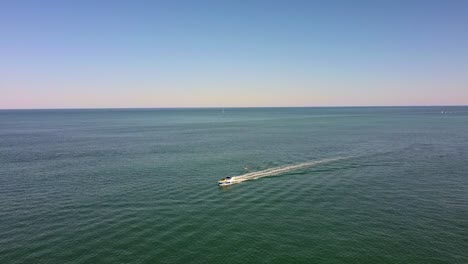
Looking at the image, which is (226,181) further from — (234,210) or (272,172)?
(272,172)

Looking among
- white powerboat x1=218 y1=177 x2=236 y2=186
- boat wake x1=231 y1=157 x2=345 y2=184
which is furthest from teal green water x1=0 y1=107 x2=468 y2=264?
boat wake x1=231 y1=157 x2=345 y2=184

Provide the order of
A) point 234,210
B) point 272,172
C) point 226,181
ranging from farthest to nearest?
point 272,172 < point 226,181 < point 234,210

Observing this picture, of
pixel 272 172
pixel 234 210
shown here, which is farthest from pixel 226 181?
pixel 272 172

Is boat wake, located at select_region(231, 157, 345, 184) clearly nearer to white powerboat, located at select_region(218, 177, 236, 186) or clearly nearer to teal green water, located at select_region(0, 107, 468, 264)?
white powerboat, located at select_region(218, 177, 236, 186)

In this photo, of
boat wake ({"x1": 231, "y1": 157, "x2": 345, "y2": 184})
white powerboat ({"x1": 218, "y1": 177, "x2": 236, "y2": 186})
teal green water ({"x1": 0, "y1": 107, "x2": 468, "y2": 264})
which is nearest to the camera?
teal green water ({"x1": 0, "y1": 107, "x2": 468, "y2": 264})

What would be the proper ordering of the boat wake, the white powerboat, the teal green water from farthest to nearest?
the boat wake < the white powerboat < the teal green water

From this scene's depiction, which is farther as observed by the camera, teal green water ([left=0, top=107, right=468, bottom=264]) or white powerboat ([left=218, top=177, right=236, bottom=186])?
white powerboat ([left=218, top=177, right=236, bottom=186])

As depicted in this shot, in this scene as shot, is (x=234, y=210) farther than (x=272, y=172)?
No

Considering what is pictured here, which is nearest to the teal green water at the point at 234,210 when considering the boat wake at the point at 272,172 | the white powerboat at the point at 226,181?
the white powerboat at the point at 226,181

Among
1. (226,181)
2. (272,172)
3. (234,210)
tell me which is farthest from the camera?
(272,172)

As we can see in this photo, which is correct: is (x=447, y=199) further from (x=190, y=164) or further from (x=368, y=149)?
(x=190, y=164)

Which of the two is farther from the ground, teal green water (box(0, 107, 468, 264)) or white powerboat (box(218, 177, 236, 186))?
white powerboat (box(218, 177, 236, 186))

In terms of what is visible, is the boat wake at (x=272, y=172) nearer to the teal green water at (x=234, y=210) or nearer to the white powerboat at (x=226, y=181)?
the white powerboat at (x=226, y=181)
